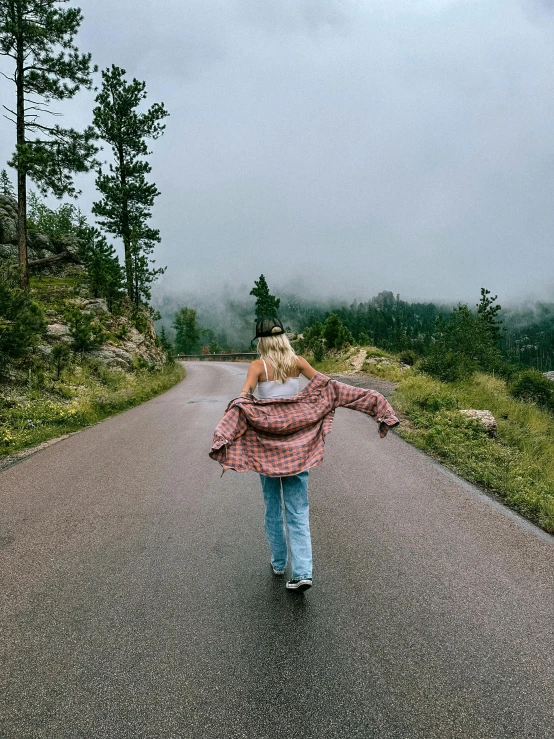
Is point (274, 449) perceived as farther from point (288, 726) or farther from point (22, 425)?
point (22, 425)

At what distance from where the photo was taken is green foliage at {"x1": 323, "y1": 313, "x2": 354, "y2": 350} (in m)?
26.2

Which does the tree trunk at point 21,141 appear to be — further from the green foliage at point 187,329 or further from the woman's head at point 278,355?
the green foliage at point 187,329

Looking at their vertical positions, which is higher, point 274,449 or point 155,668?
point 274,449

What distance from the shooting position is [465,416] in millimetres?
8484

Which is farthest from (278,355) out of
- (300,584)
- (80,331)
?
(80,331)

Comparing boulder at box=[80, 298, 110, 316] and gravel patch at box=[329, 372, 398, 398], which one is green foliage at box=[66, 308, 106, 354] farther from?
gravel patch at box=[329, 372, 398, 398]

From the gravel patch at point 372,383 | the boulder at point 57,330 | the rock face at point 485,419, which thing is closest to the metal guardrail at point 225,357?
the gravel patch at point 372,383

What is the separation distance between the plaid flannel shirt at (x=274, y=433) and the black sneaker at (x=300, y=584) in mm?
783

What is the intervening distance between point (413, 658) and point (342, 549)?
1314 mm

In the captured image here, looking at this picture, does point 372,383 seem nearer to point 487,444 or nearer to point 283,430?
point 487,444

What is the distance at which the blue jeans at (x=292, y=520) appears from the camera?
9.65 feet


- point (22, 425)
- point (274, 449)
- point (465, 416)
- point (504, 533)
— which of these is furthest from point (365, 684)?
point (22, 425)

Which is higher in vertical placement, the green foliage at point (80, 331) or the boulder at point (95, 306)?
the boulder at point (95, 306)

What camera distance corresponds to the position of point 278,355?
312 centimetres
